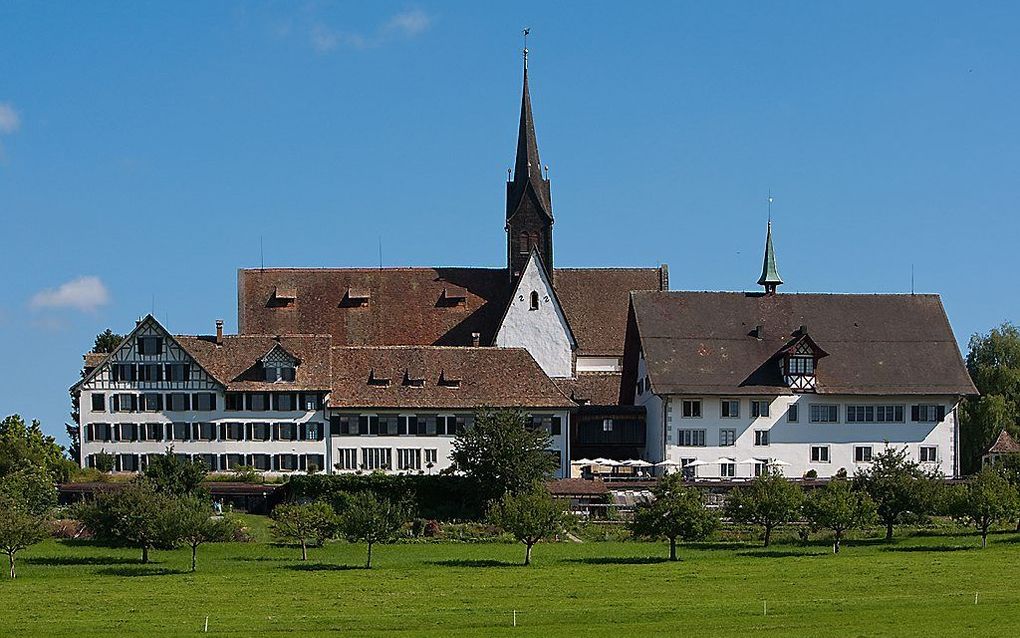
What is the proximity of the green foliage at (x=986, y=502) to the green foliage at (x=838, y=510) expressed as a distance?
4.18 metres

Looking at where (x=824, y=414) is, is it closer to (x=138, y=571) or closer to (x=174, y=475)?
(x=174, y=475)

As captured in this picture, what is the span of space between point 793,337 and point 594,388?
46.1ft

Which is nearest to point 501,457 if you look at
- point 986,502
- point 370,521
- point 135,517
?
point 370,521

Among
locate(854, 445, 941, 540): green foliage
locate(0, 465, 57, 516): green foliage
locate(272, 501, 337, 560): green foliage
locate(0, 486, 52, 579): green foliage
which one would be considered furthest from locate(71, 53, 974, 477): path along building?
locate(0, 486, 52, 579): green foliage

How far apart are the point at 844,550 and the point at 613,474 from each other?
22.9 metres

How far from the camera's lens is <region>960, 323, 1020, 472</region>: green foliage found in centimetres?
11006

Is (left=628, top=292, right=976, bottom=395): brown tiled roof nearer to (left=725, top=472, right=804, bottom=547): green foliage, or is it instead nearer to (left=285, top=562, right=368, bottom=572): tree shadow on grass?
(left=725, top=472, right=804, bottom=547): green foliage

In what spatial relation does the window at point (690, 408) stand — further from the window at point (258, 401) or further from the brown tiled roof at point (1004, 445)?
the window at point (258, 401)

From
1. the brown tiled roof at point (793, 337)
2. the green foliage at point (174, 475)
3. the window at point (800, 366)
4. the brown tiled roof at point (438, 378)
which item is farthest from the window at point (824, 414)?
the green foliage at point (174, 475)

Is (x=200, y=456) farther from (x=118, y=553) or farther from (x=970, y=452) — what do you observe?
(x=970, y=452)

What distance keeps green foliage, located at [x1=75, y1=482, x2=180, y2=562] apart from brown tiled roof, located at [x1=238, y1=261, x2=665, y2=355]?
33.6 metres

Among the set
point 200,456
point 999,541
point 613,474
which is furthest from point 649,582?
point 200,456

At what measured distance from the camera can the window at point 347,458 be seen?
9475 centimetres

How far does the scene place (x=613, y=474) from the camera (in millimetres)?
94438
